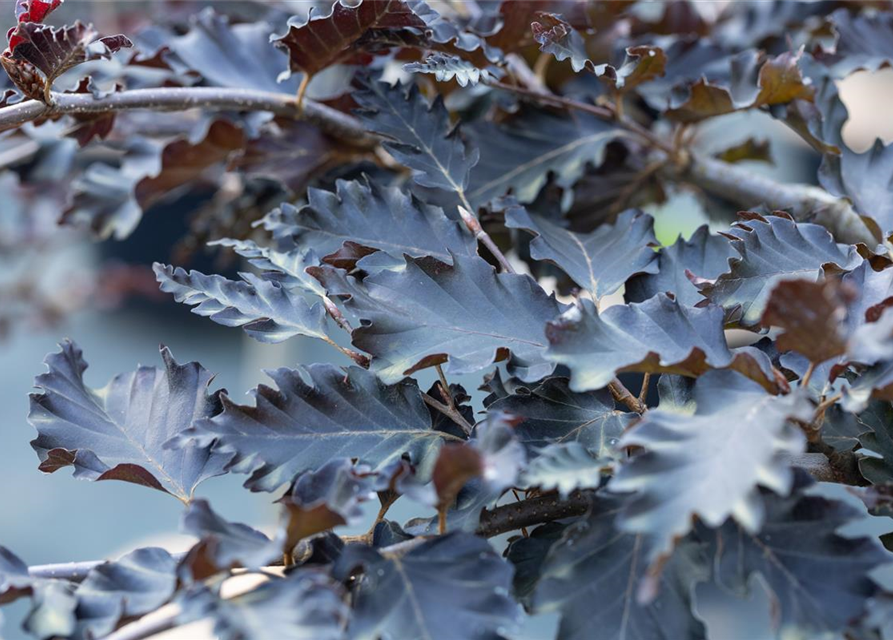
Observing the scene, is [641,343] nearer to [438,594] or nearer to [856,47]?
[438,594]

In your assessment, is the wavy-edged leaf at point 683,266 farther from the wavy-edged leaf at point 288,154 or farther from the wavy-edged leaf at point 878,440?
the wavy-edged leaf at point 288,154

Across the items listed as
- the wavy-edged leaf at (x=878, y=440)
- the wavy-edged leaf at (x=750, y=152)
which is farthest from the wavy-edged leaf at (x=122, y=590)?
the wavy-edged leaf at (x=750, y=152)

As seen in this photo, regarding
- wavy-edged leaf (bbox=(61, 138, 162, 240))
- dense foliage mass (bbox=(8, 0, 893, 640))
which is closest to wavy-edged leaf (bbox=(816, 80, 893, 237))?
dense foliage mass (bbox=(8, 0, 893, 640))

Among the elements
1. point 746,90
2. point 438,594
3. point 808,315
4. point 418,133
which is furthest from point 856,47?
point 438,594

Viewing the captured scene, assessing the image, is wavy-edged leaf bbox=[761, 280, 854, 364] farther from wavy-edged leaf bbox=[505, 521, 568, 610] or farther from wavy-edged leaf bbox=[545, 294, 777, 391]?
wavy-edged leaf bbox=[505, 521, 568, 610]

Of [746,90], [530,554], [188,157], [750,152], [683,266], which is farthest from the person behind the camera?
[750,152]

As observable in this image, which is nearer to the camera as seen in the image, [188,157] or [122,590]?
[122,590]

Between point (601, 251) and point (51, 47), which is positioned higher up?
point (51, 47)
